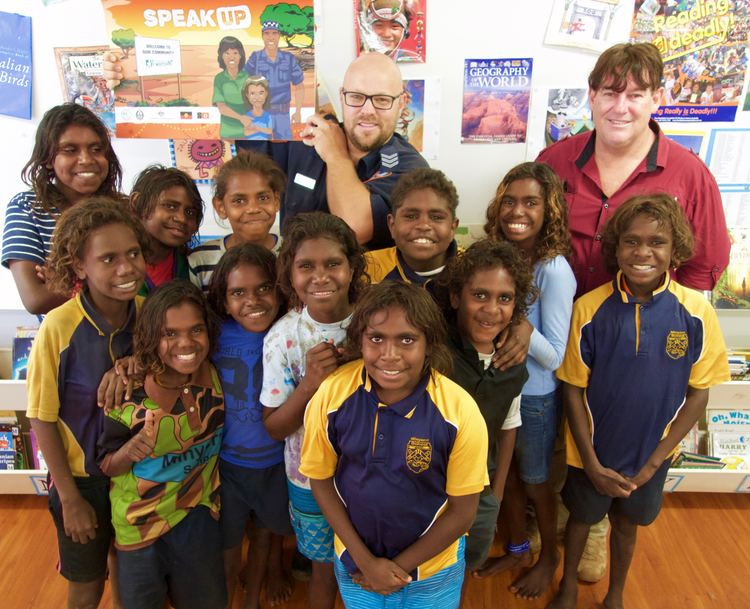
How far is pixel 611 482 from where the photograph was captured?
1.47 meters

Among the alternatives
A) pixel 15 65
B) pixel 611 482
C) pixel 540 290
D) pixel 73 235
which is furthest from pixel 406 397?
pixel 15 65

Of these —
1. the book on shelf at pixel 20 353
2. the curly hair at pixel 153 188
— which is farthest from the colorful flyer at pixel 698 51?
the book on shelf at pixel 20 353

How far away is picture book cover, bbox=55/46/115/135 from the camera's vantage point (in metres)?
1.90

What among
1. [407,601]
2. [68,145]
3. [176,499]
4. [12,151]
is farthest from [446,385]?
[12,151]

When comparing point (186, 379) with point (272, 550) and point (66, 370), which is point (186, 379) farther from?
point (272, 550)

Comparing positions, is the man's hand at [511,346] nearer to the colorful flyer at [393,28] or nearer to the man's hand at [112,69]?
the colorful flyer at [393,28]

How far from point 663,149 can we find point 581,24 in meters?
0.60

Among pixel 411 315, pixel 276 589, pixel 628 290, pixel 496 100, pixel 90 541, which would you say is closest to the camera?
pixel 411 315

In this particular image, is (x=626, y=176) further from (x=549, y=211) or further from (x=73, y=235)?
(x=73, y=235)

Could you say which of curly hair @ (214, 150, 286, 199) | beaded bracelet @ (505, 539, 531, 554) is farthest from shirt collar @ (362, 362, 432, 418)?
beaded bracelet @ (505, 539, 531, 554)

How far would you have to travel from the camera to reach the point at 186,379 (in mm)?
1288

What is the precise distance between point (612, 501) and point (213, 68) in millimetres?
2060

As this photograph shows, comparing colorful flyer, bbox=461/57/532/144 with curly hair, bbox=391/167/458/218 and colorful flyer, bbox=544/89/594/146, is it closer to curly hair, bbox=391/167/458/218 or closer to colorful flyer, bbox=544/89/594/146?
colorful flyer, bbox=544/89/594/146

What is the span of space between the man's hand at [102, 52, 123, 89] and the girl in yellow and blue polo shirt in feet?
4.67
